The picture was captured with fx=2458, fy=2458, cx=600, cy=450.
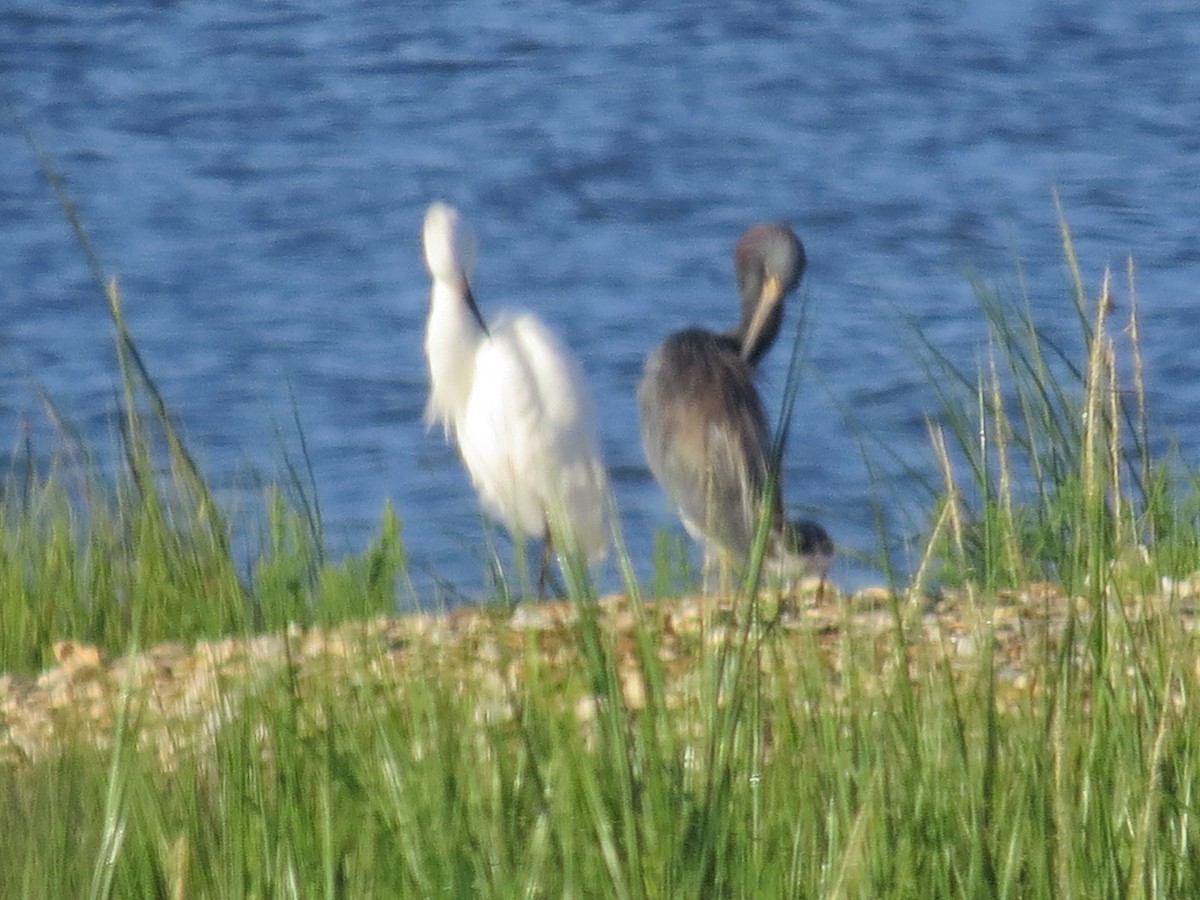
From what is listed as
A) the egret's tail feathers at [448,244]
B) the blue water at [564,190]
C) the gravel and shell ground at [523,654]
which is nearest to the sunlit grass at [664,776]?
the gravel and shell ground at [523,654]

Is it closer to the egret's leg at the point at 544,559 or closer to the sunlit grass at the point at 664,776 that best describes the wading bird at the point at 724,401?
the egret's leg at the point at 544,559

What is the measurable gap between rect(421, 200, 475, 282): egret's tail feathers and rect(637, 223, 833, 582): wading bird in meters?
0.74

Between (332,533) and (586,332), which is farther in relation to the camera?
(586,332)

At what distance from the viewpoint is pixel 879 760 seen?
2.69 metres

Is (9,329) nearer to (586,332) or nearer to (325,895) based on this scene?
(586,332)

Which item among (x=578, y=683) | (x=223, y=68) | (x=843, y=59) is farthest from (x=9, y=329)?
(x=578, y=683)

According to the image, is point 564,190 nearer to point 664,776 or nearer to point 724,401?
point 724,401

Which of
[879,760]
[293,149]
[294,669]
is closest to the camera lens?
[879,760]

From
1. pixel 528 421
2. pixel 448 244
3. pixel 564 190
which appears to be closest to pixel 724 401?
pixel 528 421

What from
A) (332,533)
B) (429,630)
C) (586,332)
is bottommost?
(586,332)

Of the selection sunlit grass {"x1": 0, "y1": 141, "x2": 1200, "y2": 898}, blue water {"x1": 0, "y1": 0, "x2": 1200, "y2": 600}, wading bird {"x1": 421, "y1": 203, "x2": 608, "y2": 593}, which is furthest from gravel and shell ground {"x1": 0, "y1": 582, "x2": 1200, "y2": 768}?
blue water {"x1": 0, "y1": 0, "x2": 1200, "y2": 600}

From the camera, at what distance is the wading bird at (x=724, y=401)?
20.2 feet

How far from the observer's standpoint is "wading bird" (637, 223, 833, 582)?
242 inches

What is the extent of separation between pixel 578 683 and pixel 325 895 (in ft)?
1.60
